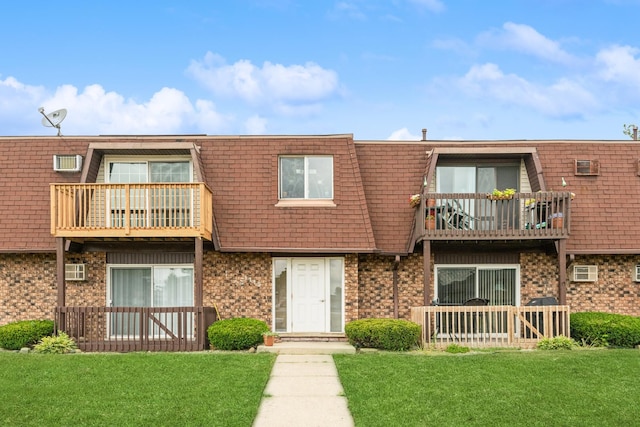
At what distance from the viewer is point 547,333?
50.7 feet

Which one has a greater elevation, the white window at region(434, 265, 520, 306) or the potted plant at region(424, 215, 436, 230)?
the potted plant at region(424, 215, 436, 230)

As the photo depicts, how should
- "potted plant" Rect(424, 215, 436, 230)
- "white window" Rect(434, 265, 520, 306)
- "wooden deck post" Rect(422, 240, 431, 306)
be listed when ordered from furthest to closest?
"white window" Rect(434, 265, 520, 306) < "potted plant" Rect(424, 215, 436, 230) < "wooden deck post" Rect(422, 240, 431, 306)

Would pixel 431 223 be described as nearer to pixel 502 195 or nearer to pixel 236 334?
pixel 502 195

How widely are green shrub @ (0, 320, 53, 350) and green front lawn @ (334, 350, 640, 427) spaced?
674 centimetres

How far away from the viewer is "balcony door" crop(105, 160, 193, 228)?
1566 cm

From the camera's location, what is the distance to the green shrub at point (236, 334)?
1511 cm

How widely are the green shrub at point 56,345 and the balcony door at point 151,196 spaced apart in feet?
9.26

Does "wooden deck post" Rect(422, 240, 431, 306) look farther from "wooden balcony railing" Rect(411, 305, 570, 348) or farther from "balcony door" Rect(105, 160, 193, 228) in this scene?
"balcony door" Rect(105, 160, 193, 228)

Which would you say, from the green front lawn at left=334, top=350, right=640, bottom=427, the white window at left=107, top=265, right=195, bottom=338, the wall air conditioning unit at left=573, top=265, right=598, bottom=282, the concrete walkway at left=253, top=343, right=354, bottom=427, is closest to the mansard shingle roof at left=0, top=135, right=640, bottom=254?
the wall air conditioning unit at left=573, top=265, right=598, bottom=282

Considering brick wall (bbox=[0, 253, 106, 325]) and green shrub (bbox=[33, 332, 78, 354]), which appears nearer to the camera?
green shrub (bbox=[33, 332, 78, 354])

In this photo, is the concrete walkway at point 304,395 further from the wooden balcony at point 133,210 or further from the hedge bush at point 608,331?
the hedge bush at point 608,331

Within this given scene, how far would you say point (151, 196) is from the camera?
1612 centimetres

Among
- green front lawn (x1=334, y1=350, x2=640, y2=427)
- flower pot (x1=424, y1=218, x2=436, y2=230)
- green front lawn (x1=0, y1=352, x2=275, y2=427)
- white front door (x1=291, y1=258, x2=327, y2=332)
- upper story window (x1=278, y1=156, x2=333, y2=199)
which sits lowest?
green front lawn (x1=334, y1=350, x2=640, y2=427)

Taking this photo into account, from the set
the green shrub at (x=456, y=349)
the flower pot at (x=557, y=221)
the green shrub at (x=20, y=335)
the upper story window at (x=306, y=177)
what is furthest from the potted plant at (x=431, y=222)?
the green shrub at (x=20, y=335)
